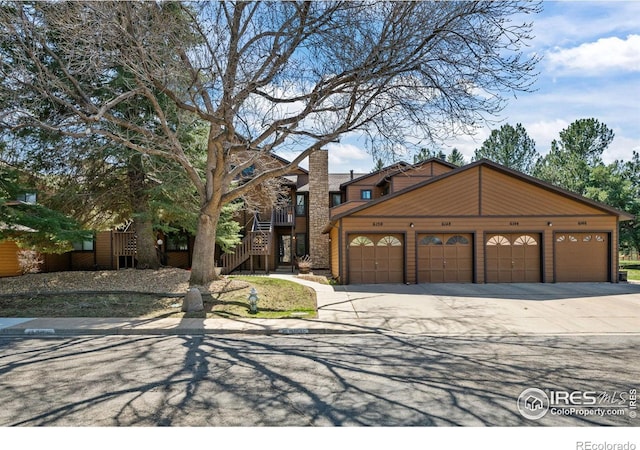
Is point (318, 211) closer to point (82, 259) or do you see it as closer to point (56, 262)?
point (82, 259)

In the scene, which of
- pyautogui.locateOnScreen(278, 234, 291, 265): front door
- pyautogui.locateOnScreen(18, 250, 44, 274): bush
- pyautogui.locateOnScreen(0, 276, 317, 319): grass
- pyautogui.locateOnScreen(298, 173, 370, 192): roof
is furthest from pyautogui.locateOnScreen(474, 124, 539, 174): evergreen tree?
pyautogui.locateOnScreen(18, 250, 44, 274): bush

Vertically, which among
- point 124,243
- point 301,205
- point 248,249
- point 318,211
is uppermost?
point 301,205

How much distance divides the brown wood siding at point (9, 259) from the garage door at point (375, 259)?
51.9 feet

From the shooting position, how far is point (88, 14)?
9.48 m

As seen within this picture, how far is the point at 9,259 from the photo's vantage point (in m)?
18.2

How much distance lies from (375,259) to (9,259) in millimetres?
17076

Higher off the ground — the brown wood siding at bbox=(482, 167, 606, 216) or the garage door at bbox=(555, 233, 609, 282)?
the brown wood siding at bbox=(482, 167, 606, 216)

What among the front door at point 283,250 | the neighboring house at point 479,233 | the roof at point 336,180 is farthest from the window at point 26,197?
the roof at point 336,180

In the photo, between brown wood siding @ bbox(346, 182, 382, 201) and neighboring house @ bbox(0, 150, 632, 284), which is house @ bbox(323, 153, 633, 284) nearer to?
neighboring house @ bbox(0, 150, 632, 284)

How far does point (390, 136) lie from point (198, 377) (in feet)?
30.3

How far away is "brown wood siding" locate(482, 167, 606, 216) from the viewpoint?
58.7 feet

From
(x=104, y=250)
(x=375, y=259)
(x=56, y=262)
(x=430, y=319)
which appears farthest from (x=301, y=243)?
(x=430, y=319)

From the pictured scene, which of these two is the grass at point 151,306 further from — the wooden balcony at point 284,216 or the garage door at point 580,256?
the garage door at point 580,256

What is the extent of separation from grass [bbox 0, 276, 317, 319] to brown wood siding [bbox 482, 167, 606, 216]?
9.97m
